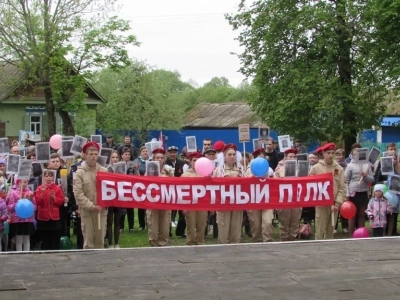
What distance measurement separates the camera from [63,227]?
44.3 ft

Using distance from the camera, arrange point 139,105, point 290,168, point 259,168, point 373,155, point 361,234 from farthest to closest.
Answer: point 139,105
point 373,155
point 290,168
point 361,234
point 259,168

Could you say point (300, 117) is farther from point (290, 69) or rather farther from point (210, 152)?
point (210, 152)

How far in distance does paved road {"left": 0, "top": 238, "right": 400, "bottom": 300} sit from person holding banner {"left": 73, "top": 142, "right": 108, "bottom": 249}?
68 cm

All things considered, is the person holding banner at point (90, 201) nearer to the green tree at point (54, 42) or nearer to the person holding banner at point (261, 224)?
the person holding banner at point (261, 224)

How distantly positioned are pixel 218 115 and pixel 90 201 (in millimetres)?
62242

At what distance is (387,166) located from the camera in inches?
585

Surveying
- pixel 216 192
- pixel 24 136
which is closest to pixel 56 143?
pixel 216 192

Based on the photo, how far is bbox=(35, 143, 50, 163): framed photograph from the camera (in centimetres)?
1370

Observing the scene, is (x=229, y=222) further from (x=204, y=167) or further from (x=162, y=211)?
(x=162, y=211)

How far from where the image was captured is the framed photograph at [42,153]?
44.9ft

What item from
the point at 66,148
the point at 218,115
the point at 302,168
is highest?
the point at 218,115

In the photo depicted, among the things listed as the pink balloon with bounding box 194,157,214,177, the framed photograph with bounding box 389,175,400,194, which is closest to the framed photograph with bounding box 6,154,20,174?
the pink balloon with bounding box 194,157,214,177

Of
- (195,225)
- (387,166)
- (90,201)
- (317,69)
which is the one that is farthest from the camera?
(317,69)

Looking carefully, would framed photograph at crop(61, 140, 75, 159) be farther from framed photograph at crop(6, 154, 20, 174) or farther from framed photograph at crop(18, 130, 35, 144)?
framed photograph at crop(18, 130, 35, 144)
